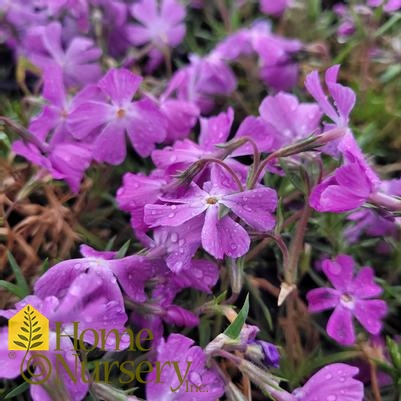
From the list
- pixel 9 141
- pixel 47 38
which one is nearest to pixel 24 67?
pixel 47 38

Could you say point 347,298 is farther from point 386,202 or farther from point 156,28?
point 156,28

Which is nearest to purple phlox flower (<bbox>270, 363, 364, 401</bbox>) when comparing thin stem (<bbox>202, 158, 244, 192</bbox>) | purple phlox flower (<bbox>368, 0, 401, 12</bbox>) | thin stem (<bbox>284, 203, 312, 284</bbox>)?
thin stem (<bbox>284, 203, 312, 284</bbox>)

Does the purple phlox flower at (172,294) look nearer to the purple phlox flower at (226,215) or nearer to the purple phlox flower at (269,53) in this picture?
the purple phlox flower at (226,215)

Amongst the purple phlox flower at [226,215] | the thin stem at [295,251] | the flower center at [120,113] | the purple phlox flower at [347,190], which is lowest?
the thin stem at [295,251]

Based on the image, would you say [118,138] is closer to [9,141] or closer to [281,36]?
[9,141]

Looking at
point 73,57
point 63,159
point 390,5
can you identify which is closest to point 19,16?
point 73,57

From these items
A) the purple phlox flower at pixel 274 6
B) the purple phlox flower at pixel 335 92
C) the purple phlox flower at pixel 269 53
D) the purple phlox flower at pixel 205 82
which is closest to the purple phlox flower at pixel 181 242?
the purple phlox flower at pixel 335 92
